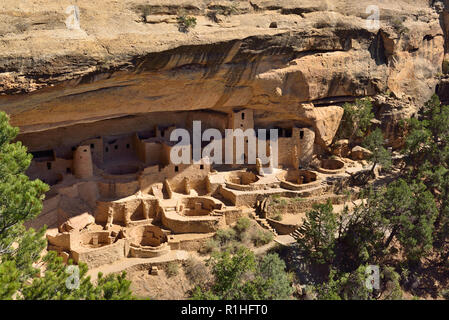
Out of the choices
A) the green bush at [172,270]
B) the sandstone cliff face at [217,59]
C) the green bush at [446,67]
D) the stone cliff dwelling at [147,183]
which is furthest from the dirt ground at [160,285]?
the green bush at [446,67]

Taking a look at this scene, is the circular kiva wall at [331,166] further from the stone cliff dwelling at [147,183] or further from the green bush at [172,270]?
the green bush at [172,270]

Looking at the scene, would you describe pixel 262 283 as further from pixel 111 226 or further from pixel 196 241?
pixel 111 226

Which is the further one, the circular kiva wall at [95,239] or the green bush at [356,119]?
the green bush at [356,119]

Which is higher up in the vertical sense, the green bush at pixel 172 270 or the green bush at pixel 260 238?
the green bush at pixel 260 238

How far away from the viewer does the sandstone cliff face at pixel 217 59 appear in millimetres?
16844

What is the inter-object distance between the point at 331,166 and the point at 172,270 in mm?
11304

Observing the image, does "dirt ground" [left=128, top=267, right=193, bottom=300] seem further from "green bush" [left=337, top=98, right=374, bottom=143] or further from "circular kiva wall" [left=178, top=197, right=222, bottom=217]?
"green bush" [left=337, top=98, right=374, bottom=143]

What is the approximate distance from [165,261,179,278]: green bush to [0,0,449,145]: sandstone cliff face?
6931mm

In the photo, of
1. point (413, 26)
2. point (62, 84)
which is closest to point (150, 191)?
point (62, 84)

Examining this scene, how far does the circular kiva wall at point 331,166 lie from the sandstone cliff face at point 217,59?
3.53ft

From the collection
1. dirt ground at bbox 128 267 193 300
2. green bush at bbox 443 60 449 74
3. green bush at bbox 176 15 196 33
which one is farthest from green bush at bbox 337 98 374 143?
dirt ground at bbox 128 267 193 300

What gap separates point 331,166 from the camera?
26219 mm

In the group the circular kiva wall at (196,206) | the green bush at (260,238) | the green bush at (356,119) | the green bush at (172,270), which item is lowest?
the green bush at (172,270)
